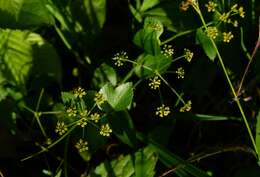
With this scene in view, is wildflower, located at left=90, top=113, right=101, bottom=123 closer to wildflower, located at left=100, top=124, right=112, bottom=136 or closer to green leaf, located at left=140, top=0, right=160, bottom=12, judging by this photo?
wildflower, located at left=100, top=124, right=112, bottom=136

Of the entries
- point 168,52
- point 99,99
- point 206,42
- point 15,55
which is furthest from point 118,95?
point 15,55

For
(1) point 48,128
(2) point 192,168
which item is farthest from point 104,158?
(2) point 192,168

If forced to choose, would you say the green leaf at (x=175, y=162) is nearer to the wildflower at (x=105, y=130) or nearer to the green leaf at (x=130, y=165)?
the green leaf at (x=130, y=165)

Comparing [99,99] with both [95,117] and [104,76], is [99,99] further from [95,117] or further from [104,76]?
[104,76]

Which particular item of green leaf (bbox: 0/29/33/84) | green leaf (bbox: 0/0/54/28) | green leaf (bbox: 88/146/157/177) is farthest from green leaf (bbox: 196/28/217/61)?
green leaf (bbox: 0/29/33/84)

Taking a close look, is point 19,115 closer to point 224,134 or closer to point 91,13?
point 91,13

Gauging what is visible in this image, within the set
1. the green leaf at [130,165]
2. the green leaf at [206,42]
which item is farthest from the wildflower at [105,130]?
the green leaf at [206,42]

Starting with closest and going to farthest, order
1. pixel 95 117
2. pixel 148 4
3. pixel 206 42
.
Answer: pixel 95 117 → pixel 206 42 → pixel 148 4
